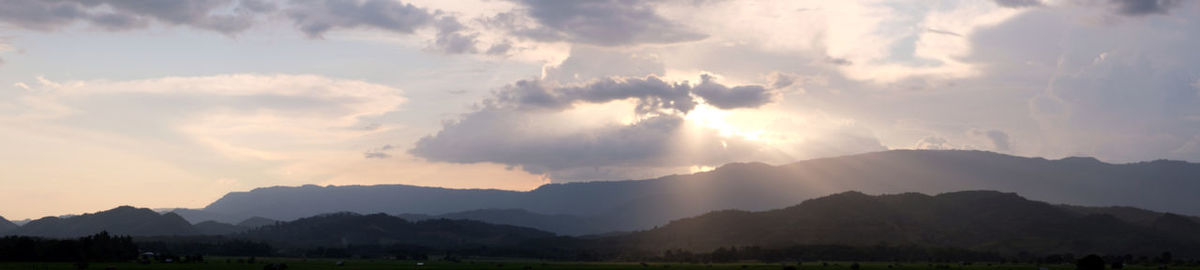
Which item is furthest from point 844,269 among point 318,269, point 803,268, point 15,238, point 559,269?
point 15,238

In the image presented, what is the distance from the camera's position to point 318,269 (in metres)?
161

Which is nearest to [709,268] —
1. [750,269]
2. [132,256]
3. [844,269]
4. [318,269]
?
[750,269]

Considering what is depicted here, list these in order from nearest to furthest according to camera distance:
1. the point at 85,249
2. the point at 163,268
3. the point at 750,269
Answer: the point at 163,268
the point at 750,269
the point at 85,249

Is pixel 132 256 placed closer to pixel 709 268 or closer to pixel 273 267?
pixel 273 267

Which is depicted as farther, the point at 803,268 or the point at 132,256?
the point at 132,256

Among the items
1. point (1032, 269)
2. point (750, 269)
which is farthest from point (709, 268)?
point (1032, 269)

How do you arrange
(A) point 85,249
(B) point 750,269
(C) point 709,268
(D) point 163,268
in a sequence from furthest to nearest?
(A) point 85,249 → (C) point 709,268 → (B) point 750,269 → (D) point 163,268

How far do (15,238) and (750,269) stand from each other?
5257 inches

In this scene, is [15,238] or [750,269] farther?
[15,238]

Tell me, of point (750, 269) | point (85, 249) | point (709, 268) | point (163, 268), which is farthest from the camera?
point (85, 249)

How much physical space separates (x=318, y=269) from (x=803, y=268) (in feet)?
263

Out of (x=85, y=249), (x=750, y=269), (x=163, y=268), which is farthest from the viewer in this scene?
(x=85, y=249)

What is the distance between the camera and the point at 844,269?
16125cm

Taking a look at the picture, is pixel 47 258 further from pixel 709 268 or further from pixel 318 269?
pixel 709 268
